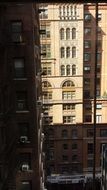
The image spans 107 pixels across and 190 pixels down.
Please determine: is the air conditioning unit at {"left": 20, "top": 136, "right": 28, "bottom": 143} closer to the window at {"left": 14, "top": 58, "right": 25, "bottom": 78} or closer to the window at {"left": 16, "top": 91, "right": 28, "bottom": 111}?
the window at {"left": 16, "top": 91, "right": 28, "bottom": 111}

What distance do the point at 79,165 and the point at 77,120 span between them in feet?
13.2

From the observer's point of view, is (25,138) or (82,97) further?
(82,97)

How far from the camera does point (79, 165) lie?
32031mm

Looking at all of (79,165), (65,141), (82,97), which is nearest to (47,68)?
(82,97)

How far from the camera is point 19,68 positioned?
538 inches

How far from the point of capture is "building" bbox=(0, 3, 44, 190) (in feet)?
41.8

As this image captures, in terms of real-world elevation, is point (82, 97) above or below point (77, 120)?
above

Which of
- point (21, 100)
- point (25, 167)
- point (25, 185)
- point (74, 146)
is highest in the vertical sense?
point (21, 100)

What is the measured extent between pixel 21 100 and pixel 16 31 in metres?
2.67

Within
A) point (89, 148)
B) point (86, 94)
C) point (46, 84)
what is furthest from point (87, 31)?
point (89, 148)

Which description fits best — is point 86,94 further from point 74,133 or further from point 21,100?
point 21,100

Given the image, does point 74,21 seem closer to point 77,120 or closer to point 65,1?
point 77,120

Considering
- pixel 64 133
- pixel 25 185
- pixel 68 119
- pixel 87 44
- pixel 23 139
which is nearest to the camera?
pixel 23 139

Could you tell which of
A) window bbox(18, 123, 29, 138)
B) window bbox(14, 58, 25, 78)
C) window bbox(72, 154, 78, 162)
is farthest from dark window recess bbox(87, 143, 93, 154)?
window bbox(14, 58, 25, 78)
